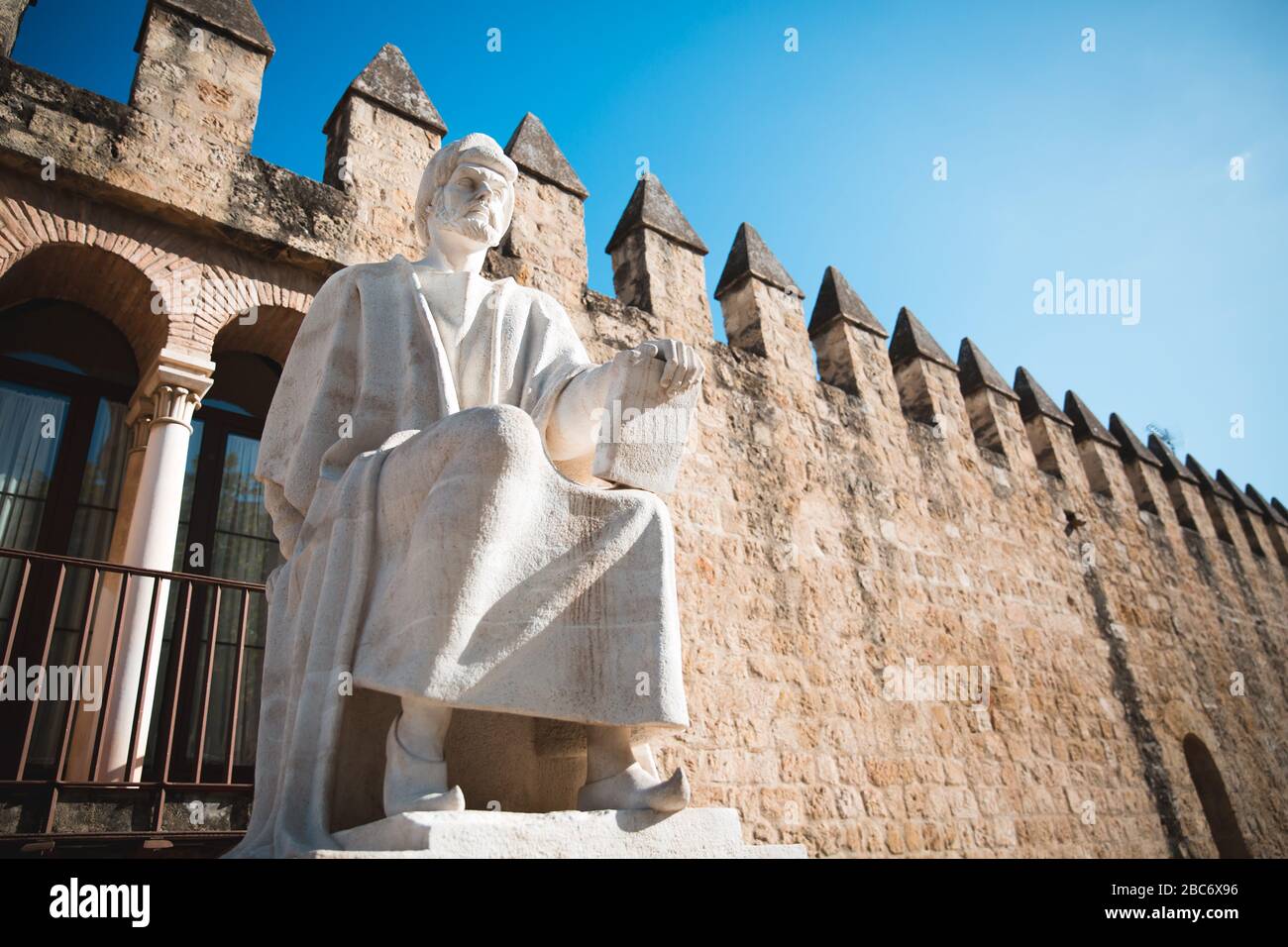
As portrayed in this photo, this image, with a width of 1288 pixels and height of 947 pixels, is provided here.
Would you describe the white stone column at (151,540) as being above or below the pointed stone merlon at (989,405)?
below

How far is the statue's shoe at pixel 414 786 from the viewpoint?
1730mm

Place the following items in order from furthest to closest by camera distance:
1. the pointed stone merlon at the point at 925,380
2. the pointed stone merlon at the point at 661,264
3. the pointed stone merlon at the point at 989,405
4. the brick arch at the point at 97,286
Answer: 1. the pointed stone merlon at the point at 989,405
2. the pointed stone merlon at the point at 925,380
3. the pointed stone merlon at the point at 661,264
4. the brick arch at the point at 97,286

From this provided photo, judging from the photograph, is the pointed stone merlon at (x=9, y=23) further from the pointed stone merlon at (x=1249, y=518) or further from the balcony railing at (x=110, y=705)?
the pointed stone merlon at (x=1249, y=518)

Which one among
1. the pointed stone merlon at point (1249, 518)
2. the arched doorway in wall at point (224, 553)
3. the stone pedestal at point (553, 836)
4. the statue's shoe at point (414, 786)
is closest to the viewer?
the stone pedestal at point (553, 836)

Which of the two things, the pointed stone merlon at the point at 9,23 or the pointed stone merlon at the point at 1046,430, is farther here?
the pointed stone merlon at the point at 1046,430

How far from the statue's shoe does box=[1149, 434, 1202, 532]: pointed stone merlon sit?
11.3 metres

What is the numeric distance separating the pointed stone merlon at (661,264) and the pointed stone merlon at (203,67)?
2660 millimetres

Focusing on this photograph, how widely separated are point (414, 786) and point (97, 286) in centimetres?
376

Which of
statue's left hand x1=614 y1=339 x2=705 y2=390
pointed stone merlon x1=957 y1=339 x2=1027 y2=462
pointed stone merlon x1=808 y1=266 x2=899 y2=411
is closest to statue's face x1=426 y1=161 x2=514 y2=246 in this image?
statue's left hand x1=614 y1=339 x2=705 y2=390

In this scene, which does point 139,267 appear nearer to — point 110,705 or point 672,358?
point 110,705

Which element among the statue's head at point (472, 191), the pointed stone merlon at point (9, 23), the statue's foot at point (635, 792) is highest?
the pointed stone merlon at point (9, 23)

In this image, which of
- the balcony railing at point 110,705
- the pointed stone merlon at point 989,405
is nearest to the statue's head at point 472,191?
the balcony railing at point 110,705
